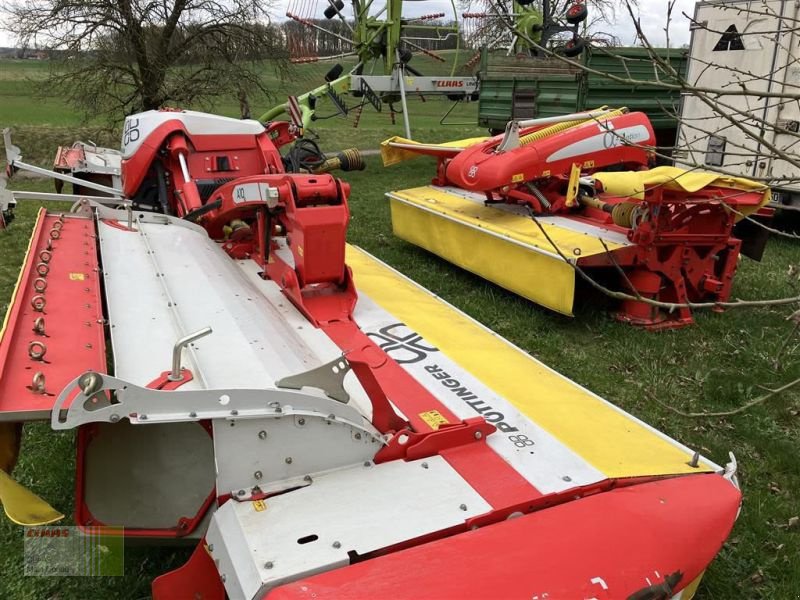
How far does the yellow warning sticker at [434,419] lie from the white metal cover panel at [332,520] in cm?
30

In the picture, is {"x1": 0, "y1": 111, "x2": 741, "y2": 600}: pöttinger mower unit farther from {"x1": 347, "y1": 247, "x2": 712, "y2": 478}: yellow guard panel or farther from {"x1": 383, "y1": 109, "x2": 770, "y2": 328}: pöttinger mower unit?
{"x1": 383, "y1": 109, "x2": 770, "y2": 328}: pöttinger mower unit

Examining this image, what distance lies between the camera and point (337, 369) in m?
2.45

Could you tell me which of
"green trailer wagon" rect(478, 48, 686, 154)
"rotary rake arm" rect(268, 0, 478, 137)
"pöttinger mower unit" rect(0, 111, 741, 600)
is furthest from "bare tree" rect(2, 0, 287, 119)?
"pöttinger mower unit" rect(0, 111, 741, 600)

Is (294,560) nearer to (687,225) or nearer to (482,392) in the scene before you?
(482,392)

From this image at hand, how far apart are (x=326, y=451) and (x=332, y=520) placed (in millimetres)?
296

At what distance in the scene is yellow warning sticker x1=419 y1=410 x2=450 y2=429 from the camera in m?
2.73

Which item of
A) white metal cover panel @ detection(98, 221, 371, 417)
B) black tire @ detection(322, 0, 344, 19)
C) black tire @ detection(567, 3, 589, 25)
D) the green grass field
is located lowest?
the green grass field

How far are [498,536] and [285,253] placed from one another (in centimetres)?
271

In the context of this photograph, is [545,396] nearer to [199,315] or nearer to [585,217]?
[199,315]

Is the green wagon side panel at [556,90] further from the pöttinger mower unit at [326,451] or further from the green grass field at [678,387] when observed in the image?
the pöttinger mower unit at [326,451]

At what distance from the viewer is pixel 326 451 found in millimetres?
2365

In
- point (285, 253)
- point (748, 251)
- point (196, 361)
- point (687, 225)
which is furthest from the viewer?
point (748, 251)

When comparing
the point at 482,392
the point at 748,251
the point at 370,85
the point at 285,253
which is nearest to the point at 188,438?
the point at 482,392

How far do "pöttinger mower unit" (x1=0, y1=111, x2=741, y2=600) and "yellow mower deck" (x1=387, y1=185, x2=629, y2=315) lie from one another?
1.31m
